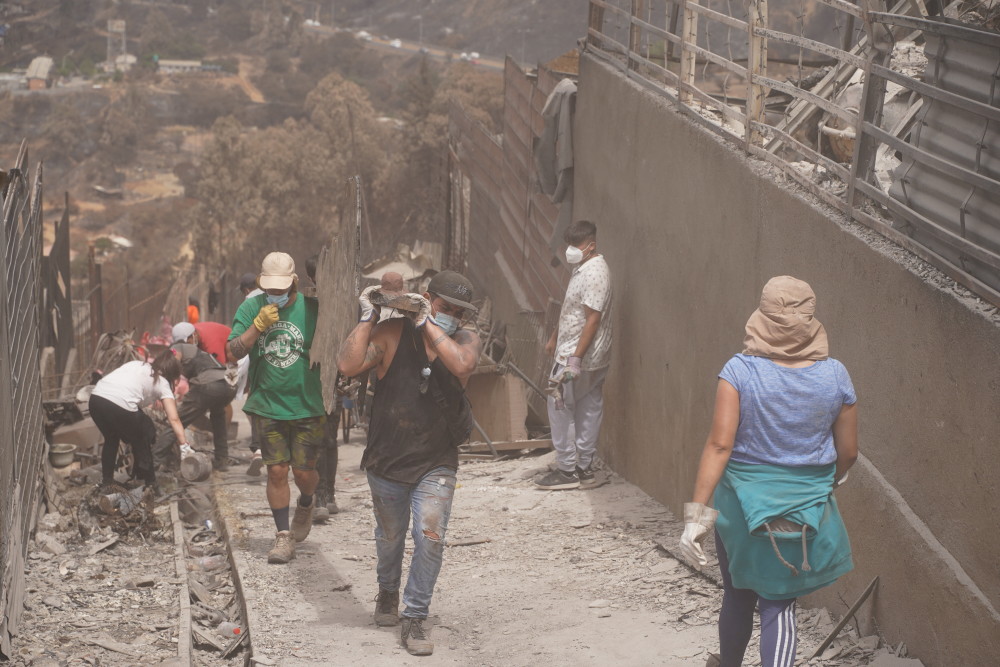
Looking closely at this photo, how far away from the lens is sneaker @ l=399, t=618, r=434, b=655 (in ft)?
16.6

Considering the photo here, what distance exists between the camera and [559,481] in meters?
7.86

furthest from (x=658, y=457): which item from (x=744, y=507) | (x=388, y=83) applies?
(x=388, y=83)

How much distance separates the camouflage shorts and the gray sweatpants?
189 cm

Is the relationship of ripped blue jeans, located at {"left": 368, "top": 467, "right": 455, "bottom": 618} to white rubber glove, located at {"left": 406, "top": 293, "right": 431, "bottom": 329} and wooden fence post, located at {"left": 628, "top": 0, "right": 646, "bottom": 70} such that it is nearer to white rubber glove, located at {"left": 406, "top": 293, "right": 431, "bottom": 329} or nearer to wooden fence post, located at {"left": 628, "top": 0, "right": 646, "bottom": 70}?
white rubber glove, located at {"left": 406, "top": 293, "right": 431, "bottom": 329}

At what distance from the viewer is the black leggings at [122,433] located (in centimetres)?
830

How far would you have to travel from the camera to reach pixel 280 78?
90062 mm

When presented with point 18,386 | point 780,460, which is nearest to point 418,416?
point 780,460

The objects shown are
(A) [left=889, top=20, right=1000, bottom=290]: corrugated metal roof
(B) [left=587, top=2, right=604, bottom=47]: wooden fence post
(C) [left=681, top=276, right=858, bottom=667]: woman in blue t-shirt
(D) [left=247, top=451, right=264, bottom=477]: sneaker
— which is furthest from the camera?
(D) [left=247, top=451, right=264, bottom=477]: sneaker

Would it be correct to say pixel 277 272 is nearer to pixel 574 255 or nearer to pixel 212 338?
pixel 574 255

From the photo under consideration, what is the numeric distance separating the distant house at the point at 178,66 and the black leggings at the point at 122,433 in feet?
291

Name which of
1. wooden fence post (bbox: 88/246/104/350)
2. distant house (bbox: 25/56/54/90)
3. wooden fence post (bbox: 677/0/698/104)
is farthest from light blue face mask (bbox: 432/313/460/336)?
distant house (bbox: 25/56/54/90)

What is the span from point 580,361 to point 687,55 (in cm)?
212

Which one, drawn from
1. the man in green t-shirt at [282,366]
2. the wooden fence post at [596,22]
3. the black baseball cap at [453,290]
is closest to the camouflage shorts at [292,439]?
the man in green t-shirt at [282,366]

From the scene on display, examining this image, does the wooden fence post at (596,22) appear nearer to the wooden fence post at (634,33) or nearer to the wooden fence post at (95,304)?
the wooden fence post at (634,33)
